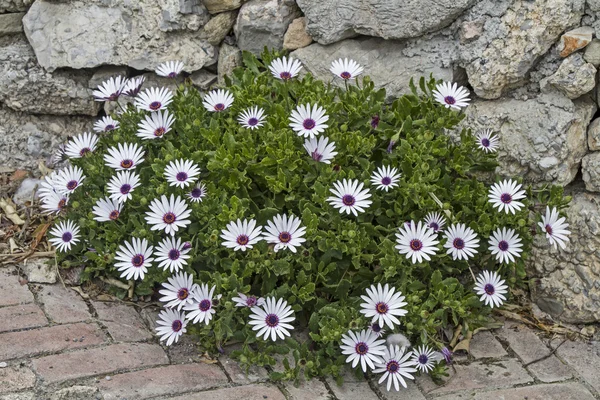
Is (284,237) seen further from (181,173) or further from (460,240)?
(460,240)

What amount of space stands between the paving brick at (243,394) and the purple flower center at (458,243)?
Result: 88cm

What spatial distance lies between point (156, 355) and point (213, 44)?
63.9 inches

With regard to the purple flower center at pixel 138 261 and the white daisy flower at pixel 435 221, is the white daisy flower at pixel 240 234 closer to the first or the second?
the purple flower center at pixel 138 261

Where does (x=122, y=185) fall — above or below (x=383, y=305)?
above

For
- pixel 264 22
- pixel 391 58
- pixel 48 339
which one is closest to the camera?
pixel 48 339

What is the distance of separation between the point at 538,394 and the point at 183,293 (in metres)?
1.36

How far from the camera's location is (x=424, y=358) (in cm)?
304

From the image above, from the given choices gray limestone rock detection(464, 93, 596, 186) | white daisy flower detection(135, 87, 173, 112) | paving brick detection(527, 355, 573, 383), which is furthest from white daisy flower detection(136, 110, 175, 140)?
paving brick detection(527, 355, 573, 383)

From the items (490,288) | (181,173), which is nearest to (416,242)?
(490,288)

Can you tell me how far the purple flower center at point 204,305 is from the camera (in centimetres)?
303

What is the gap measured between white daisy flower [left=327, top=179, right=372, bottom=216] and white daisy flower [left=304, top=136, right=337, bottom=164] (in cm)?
12

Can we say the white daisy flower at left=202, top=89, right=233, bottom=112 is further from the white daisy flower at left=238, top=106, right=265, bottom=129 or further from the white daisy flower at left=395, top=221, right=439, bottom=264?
the white daisy flower at left=395, top=221, right=439, bottom=264

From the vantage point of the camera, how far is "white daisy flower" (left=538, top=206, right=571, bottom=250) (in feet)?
10.7

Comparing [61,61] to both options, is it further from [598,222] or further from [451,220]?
[598,222]
